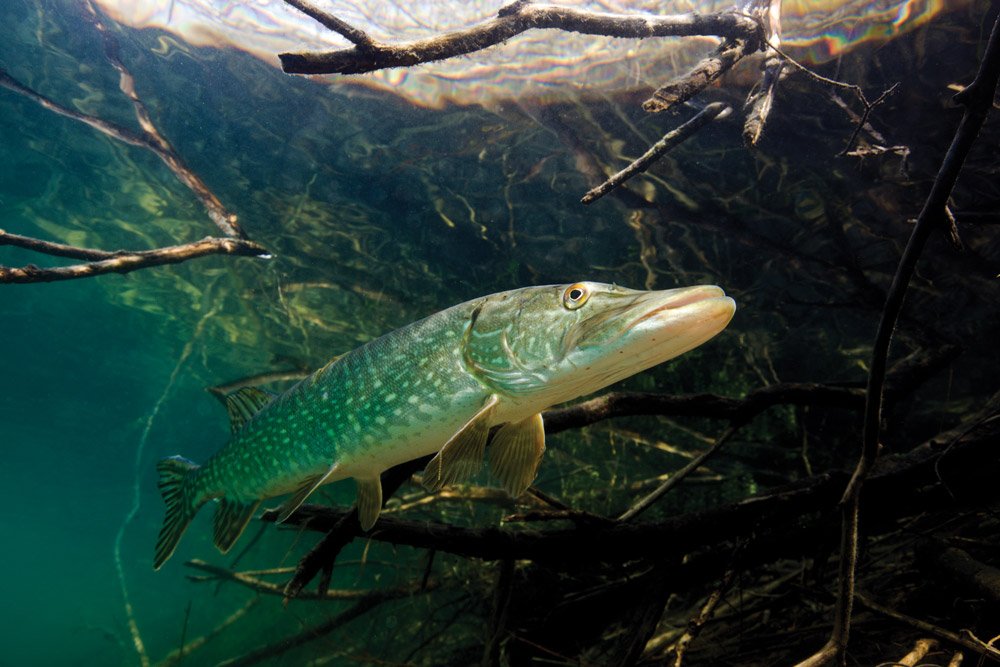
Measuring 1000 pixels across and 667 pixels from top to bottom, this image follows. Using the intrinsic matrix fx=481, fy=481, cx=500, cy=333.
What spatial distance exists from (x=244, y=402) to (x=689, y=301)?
320 centimetres

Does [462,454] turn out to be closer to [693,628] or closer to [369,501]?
[369,501]

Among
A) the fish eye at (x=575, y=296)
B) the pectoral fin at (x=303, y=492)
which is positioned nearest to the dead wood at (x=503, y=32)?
the fish eye at (x=575, y=296)

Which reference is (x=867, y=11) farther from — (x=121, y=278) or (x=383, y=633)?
(x=121, y=278)

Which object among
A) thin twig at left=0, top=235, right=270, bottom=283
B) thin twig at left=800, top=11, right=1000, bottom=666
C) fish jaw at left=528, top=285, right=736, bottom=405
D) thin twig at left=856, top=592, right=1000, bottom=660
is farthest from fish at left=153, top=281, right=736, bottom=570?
thin twig at left=0, top=235, right=270, bottom=283

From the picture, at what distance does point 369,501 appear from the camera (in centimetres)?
261

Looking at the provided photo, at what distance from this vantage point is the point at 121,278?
12945 mm

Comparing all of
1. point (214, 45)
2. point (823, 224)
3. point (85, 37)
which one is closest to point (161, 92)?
point (85, 37)

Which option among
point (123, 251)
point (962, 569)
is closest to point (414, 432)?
point (962, 569)

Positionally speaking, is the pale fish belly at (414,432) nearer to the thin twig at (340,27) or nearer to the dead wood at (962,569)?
the thin twig at (340,27)

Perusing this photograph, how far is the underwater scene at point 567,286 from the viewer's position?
8.11ft

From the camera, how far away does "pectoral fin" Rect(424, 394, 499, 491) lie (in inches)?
81.7

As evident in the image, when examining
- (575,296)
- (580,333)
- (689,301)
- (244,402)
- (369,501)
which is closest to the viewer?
(689,301)

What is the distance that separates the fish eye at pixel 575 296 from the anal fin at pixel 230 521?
2272mm

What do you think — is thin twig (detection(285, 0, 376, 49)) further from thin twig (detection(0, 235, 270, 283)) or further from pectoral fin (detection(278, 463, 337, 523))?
thin twig (detection(0, 235, 270, 283))
